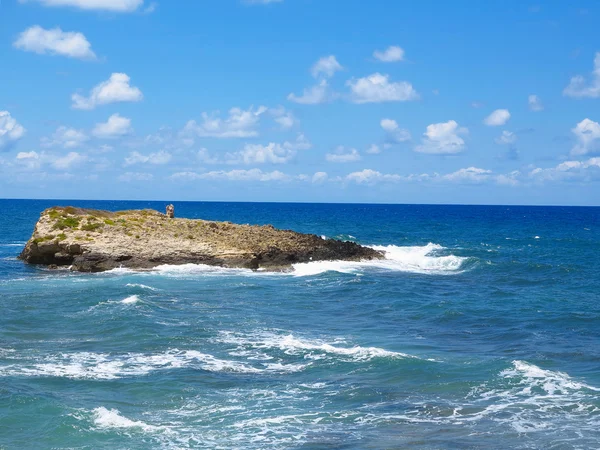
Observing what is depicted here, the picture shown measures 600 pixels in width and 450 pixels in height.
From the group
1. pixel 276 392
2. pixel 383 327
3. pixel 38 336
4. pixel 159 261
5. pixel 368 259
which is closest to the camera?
pixel 276 392

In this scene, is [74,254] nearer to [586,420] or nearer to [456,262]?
[456,262]

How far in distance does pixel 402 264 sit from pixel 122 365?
33.8 m

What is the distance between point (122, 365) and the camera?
2423 centimetres

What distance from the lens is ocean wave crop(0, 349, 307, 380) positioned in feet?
75.6

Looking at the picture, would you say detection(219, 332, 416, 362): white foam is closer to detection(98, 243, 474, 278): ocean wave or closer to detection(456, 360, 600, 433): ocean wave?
detection(456, 360, 600, 433): ocean wave

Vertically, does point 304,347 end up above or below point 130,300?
below

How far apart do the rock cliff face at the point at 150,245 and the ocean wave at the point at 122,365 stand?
76.0 ft

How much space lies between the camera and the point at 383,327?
31.3m

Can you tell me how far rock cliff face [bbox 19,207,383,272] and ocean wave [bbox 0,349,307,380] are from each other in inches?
912

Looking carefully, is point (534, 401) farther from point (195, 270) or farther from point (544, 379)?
point (195, 270)

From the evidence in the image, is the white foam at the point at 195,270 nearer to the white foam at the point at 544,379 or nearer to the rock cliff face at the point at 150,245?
the rock cliff face at the point at 150,245

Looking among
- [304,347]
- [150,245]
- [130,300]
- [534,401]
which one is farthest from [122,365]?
[150,245]

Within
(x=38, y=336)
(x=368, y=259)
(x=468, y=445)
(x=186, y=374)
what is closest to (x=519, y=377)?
(x=468, y=445)

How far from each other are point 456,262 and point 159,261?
2283cm
